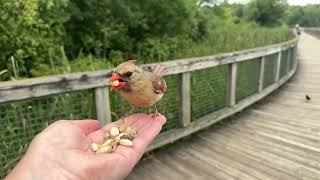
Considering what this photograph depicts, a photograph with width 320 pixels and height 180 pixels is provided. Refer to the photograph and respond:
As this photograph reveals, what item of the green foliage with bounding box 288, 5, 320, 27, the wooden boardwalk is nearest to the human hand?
the wooden boardwalk

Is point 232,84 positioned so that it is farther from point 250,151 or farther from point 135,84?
point 135,84

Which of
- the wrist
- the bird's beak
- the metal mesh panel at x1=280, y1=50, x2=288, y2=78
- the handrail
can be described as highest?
the bird's beak

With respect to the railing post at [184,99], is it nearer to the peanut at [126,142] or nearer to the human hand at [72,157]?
the human hand at [72,157]

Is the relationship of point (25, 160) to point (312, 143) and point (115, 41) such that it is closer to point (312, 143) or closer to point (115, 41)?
point (312, 143)

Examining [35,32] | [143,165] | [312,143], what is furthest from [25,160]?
[35,32]

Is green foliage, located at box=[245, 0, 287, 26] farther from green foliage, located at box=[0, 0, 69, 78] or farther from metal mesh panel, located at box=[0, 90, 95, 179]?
metal mesh panel, located at box=[0, 90, 95, 179]

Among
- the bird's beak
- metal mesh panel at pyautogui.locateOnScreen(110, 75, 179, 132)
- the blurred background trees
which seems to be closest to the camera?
the bird's beak

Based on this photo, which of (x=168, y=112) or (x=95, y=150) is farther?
(x=168, y=112)
